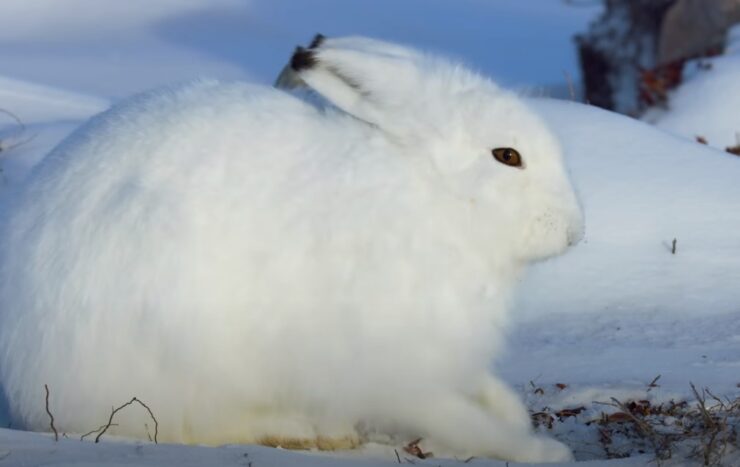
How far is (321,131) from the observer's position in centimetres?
329

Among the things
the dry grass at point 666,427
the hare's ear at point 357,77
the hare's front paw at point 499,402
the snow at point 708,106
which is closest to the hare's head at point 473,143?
the hare's ear at point 357,77

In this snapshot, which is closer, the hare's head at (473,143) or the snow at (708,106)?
the hare's head at (473,143)

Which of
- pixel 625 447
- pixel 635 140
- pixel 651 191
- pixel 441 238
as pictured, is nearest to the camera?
pixel 441 238

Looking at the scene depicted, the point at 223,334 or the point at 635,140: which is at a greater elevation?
the point at 635,140

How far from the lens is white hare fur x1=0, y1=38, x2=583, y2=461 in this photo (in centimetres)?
308

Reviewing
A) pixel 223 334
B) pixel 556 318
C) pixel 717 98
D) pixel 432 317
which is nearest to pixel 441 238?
pixel 432 317

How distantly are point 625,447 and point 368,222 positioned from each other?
3.43ft

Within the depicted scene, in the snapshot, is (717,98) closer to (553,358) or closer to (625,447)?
(553,358)

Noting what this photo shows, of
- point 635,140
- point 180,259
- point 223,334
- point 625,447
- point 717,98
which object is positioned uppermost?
point 717,98

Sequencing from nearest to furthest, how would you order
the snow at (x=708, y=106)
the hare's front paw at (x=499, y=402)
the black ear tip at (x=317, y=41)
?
the black ear tip at (x=317, y=41) < the hare's front paw at (x=499, y=402) < the snow at (x=708, y=106)

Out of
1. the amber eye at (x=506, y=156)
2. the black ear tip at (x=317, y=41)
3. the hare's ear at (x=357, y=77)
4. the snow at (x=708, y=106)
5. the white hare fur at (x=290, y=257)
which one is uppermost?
the snow at (x=708, y=106)

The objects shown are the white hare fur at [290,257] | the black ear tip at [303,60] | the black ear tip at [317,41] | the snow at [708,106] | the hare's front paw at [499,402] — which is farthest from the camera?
the snow at [708,106]

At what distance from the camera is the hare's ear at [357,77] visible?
3.22 metres

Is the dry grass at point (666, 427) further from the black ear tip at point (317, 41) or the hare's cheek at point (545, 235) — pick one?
the black ear tip at point (317, 41)
